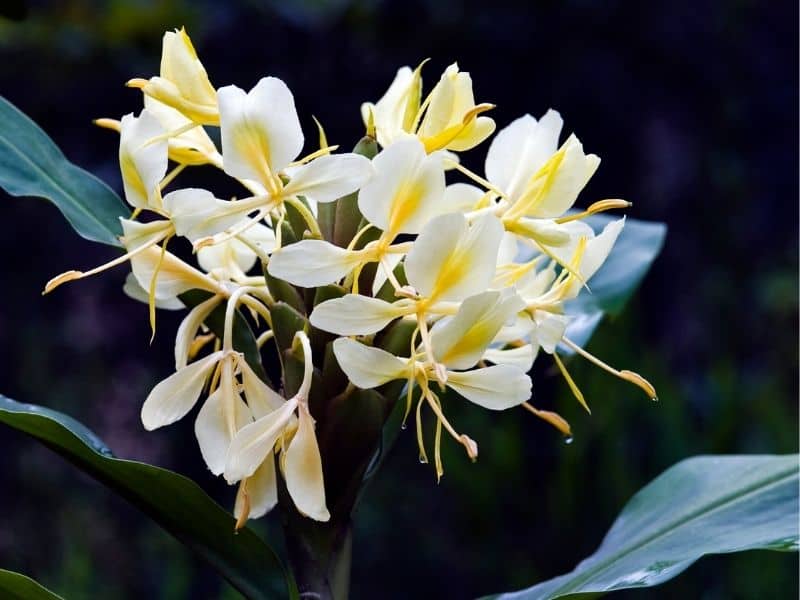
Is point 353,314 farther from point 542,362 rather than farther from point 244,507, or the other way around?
point 542,362

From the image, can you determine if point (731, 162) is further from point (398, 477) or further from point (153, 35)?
point (153, 35)

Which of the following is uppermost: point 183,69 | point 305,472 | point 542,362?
point 183,69

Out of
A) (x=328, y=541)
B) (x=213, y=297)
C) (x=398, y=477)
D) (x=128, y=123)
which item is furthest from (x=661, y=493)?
(x=398, y=477)

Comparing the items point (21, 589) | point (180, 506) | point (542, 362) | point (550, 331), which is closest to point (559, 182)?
point (550, 331)

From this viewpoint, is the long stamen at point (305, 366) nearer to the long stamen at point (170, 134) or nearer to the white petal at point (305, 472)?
the white petal at point (305, 472)

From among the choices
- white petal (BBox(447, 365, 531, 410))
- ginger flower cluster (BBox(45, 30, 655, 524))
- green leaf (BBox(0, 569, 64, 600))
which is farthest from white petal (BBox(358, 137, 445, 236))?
green leaf (BBox(0, 569, 64, 600))

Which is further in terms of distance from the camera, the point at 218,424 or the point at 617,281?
the point at 617,281
